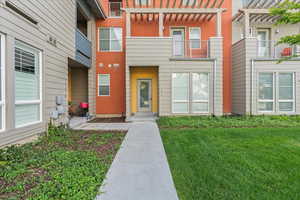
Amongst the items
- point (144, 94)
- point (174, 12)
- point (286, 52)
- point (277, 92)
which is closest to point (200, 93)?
point (144, 94)

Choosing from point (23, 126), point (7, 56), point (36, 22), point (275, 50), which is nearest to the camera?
point (7, 56)

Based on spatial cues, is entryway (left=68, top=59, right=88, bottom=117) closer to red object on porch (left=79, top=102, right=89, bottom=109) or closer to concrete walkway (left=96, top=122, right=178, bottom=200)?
red object on porch (left=79, top=102, right=89, bottom=109)

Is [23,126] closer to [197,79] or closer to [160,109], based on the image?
[160,109]

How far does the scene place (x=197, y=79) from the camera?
9.26 meters

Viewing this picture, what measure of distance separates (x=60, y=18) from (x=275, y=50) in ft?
38.5

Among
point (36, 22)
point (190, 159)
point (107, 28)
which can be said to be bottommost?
point (190, 159)

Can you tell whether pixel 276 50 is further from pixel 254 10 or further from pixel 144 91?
pixel 144 91

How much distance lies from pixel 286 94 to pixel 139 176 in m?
10.2

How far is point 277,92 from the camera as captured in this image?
30.3ft

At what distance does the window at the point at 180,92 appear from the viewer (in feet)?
30.2

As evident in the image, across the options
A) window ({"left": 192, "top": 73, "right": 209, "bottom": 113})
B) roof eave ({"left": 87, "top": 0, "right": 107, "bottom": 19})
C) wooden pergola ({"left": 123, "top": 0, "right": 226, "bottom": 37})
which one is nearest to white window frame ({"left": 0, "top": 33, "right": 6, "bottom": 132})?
wooden pergola ({"left": 123, "top": 0, "right": 226, "bottom": 37})

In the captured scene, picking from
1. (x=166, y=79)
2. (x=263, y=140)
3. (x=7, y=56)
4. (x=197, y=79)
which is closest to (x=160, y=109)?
(x=166, y=79)

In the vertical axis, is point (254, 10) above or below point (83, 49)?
above

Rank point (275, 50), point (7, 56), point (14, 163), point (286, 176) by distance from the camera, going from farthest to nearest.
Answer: point (275, 50)
point (7, 56)
point (14, 163)
point (286, 176)
